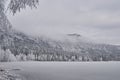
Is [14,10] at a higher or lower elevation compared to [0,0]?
lower

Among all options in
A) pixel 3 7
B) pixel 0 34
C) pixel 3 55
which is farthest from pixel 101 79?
pixel 3 55

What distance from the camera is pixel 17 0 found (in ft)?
47.6

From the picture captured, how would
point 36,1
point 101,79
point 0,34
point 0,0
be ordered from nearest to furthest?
point 36,1, point 0,0, point 0,34, point 101,79

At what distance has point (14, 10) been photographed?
47.8 ft

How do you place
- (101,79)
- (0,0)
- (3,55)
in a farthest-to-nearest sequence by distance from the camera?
(3,55)
(101,79)
(0,0)

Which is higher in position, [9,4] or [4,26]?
[9,4]

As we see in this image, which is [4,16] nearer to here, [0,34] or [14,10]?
[14,10]

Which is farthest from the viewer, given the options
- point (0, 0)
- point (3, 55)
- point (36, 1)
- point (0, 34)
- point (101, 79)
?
point (3, 55)

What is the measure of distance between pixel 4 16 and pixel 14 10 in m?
2.32

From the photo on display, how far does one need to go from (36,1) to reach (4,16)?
12.1 ft

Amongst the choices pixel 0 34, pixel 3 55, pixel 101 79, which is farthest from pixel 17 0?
pixel 3 55

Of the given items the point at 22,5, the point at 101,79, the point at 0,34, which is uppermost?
the point at 22,5

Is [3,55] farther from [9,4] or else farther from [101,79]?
[9,4]

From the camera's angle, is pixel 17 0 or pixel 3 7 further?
pixel 3 7
